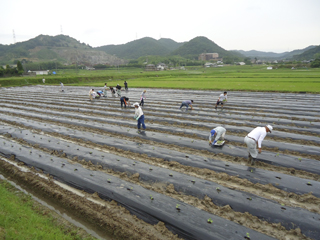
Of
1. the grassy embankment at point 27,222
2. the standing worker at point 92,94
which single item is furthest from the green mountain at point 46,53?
the grassy embankment at point 27,222

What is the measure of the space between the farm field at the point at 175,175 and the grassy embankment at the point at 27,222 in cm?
64

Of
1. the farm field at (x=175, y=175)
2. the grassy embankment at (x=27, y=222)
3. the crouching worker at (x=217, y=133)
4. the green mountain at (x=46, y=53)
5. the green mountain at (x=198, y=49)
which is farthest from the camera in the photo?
the green mountain at (x=198, y=49)

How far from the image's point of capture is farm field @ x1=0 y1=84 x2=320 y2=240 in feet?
16.2

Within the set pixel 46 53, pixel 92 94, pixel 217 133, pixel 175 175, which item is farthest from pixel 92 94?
pixel 46 53

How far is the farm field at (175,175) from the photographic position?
16.2 ft

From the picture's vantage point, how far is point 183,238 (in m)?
4.65

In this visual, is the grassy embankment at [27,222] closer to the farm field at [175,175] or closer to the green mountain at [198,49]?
the farm field at [175,175]

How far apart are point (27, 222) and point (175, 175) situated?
462cm

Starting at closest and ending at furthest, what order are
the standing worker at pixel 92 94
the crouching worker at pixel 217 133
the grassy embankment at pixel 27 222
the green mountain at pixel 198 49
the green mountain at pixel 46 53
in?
the grassy embankment at pixel 27 222 → the crouching worker at pixel 217 133 → the standing worker at pixel 92 94 → the green mountain at pixel 46 53 → the green mountain at pixel 198 49

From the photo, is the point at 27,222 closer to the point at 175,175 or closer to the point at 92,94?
the point at 175,175

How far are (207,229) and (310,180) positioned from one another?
4.39 metres

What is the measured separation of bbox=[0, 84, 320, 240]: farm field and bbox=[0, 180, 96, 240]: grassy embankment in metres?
0.64

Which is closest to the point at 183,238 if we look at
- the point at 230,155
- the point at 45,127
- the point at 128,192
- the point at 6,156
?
the point at 128,192

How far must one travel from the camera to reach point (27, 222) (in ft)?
16.1
